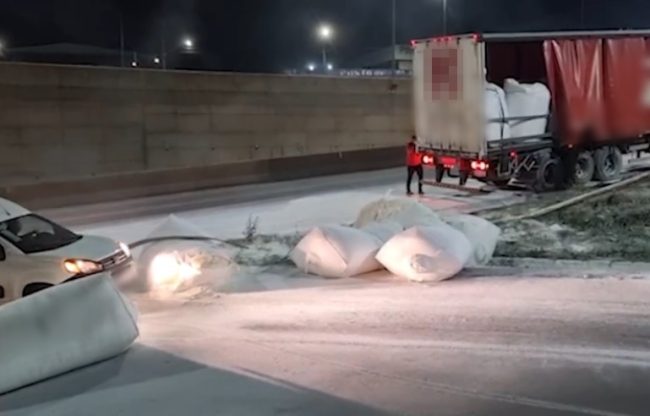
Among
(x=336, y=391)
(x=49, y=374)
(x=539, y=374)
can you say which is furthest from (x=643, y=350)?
(x=49, y=374)

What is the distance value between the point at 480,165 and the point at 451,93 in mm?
1725

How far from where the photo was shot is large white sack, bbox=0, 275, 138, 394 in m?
6.90

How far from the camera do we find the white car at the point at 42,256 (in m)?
9.02

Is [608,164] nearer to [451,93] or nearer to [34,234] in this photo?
[451,93]

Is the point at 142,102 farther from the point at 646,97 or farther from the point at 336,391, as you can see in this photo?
the point at 336,391

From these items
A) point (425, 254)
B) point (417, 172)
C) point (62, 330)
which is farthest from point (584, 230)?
point (62, 330)

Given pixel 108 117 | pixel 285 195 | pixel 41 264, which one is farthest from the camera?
pixel 108 117

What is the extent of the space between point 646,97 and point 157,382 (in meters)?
17.6

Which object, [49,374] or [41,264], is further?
[41,264]

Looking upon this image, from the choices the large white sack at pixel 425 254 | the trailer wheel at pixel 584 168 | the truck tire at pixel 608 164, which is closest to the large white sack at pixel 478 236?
the large white sack at pixel 425 254

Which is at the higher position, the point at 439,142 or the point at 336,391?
the point at 439,142

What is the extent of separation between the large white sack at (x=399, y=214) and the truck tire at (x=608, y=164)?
9.21m

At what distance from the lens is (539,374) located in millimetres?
6918

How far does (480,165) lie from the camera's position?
17688mm
